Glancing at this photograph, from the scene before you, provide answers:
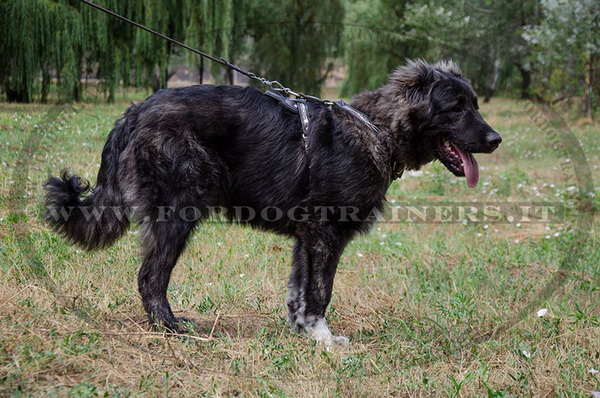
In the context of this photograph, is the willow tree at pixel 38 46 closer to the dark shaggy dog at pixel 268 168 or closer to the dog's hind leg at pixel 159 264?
the dark shaggy dog at pixel 268 168

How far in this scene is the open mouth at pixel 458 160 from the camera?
3857 mm

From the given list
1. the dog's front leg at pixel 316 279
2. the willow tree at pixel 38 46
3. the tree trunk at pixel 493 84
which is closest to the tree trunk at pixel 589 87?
the tree trunk at pixel 493 84

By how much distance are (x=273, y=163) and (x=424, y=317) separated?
1.43 meters

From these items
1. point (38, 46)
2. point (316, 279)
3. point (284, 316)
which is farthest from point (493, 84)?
point (316, 279)

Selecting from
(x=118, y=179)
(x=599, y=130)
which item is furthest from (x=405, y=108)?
(x=599, y=130)

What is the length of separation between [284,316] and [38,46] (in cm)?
840

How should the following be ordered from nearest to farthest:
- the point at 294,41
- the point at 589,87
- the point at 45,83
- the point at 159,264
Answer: the point at 159,264, the point at 45,83, the point at 589,87, the point at 294,41

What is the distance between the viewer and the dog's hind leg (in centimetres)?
355

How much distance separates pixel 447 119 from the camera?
3.83 meters

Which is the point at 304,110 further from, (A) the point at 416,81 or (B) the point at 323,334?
(B) the point at 323,334

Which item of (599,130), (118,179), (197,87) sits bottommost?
(599,130)

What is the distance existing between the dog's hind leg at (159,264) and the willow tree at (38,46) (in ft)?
25.8

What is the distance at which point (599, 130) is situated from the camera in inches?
583

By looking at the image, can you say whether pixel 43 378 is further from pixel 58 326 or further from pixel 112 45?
pixel 112 45
